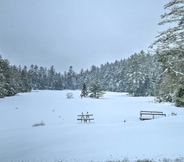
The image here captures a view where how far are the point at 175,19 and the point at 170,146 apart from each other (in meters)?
5.27

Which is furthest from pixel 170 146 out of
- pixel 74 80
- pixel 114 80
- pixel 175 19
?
pixel 74 80

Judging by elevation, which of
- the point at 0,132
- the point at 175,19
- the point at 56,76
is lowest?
the point at 0,132

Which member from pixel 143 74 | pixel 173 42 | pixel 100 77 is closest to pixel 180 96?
pixel 173 42

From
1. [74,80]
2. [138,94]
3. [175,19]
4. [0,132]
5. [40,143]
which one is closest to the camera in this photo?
[175,19]

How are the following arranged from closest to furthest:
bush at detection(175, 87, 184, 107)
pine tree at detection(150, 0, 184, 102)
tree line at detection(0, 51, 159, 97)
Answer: pine tree at detection(150, 0, 184, 102), bush at detection(175, 87, 184, 107), tree line at detection(0, 51, 159, 97)

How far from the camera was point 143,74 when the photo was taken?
47906mm

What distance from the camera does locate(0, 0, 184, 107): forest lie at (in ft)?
23.8

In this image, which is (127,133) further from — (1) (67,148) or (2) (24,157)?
(2) (24,157)

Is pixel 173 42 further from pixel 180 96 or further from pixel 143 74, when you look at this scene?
pixel 143 74

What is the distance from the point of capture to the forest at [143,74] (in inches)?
286

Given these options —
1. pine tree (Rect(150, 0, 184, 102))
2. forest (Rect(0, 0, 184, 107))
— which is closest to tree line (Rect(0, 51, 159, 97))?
forest (Rect(0, 0, 184, 107))

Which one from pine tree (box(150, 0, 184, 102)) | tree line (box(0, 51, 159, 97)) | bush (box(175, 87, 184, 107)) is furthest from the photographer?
tree line (box(0, 51, 159, 97))

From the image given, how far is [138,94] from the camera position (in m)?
46.5

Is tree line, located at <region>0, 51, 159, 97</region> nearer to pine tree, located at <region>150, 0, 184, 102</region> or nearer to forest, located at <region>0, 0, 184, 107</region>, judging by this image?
forest, located at <region>0, 0, 184, 107</region>
